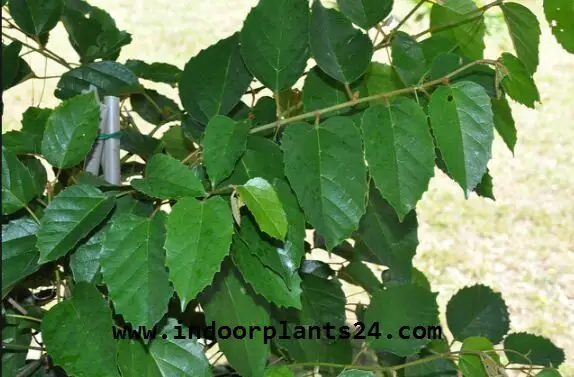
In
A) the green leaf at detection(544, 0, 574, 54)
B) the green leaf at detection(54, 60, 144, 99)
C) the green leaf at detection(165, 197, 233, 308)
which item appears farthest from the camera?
the green leaf at detection(54, 60, 144, 99)

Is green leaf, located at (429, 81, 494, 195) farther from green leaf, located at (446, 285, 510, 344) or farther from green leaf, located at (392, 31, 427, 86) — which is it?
green leaf, located at (446, 285, 510, 344)

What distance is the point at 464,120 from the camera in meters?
0.39

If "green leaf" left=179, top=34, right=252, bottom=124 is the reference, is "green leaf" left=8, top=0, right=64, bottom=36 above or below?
above

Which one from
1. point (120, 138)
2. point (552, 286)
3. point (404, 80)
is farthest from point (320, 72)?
point (552, 286)

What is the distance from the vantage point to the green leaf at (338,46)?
42cm

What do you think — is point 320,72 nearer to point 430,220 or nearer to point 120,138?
point 120,138

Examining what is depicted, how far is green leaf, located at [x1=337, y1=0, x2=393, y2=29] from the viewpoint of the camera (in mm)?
428

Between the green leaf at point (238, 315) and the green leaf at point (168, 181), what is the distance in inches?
3.2

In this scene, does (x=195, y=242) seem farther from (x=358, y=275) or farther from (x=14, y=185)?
(x=358, y=275)

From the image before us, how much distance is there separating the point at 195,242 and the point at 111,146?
17cm

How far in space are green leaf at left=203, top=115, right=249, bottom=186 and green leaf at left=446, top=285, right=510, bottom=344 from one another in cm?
30

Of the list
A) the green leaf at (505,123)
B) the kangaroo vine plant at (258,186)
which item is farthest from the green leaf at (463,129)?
the green leaf at (505,123)

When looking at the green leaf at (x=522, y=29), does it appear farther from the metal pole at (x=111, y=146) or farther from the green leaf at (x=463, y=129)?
the metal pole at (x=111, y=146)

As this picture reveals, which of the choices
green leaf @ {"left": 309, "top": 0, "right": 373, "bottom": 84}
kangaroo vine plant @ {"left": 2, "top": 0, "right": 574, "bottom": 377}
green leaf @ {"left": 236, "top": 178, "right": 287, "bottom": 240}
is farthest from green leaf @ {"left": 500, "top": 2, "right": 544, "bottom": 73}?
green leaf @ {"left": 236, "top": 178, "right": 287, "bottom": 240}
